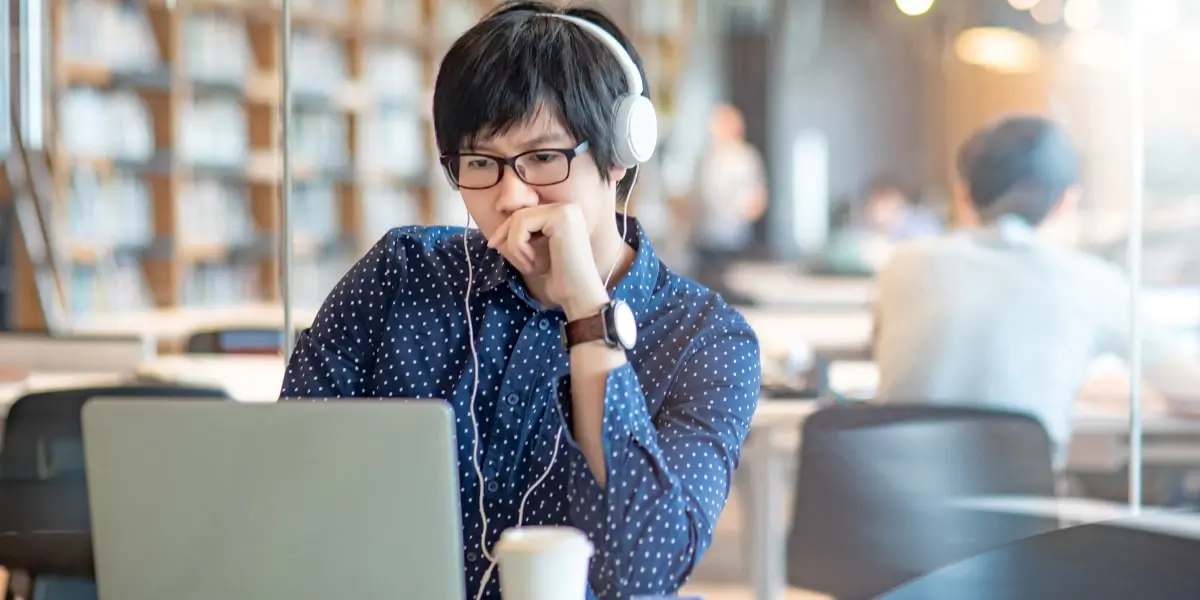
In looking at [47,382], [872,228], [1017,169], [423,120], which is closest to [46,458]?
[47,382]

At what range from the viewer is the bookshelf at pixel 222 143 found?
17.3ft

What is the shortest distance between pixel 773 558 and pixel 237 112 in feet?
12.3

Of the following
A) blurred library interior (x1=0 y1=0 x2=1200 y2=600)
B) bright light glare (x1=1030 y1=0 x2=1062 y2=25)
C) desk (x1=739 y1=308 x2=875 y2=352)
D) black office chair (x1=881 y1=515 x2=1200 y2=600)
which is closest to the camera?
black office chair (x1=881 y1=515 x2=1200 y2=600)

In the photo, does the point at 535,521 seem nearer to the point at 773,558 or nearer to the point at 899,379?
the point at 899,379

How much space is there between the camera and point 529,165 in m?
1.35

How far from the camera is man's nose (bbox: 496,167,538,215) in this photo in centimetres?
134

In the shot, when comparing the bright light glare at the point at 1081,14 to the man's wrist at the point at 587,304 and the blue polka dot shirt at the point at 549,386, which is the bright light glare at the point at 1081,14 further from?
the man's wrist at the point at 587,304

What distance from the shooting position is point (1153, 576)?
3.95ft

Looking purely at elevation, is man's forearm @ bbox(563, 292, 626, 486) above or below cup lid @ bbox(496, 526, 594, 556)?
above

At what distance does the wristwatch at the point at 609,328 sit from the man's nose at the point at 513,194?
13 cm

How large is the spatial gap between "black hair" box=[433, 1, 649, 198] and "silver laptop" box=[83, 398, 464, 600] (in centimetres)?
52

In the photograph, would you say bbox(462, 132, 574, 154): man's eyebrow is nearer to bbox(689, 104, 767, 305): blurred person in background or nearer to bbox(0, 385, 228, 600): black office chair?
bbox(0, 385, 228, 600): black office chair

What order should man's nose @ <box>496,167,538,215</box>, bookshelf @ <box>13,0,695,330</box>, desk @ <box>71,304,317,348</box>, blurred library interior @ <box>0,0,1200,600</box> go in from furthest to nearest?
bookshelf @ <box>13,0,695,330</box> → desk @ <box>71,304,317,348</box> → blurred library interior @ <box>0,0,1200,600</box> → man's nose @ <box>496,167,538,215</box>

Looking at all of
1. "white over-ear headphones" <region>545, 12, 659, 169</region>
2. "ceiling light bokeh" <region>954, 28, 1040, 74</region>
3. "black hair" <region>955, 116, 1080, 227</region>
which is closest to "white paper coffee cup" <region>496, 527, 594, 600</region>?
"white over-ear headphones" <region>545, 12, 659, 169</region>
